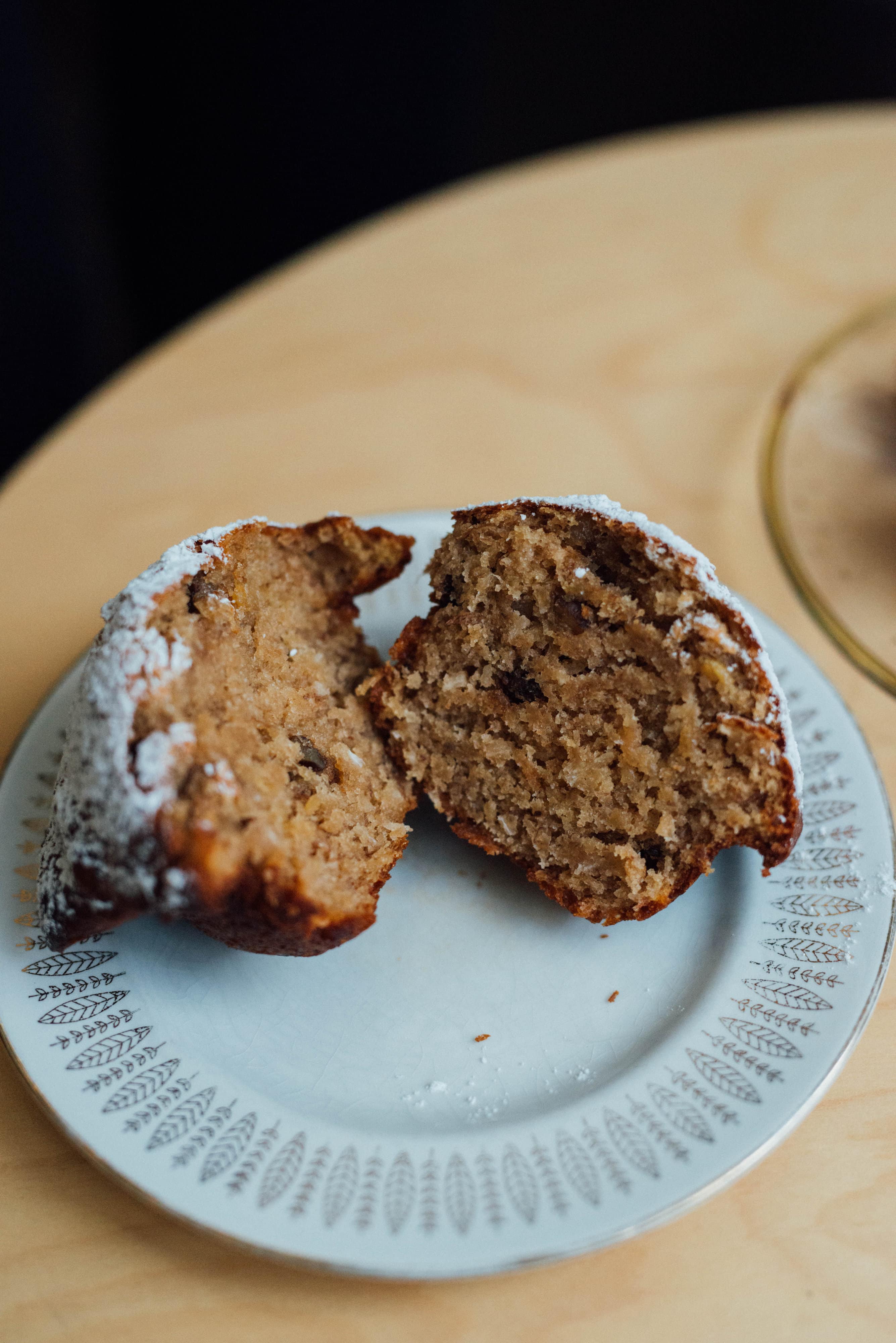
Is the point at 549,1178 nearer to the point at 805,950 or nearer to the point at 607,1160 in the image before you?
the point at 607,1160

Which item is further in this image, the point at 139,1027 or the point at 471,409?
the point at 471,409

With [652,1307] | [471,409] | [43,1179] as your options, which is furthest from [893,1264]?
[471,409]

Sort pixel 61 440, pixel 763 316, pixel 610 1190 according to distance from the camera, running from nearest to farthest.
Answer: pixel 610 1190 → pixel 61 440 → pixel 763 316

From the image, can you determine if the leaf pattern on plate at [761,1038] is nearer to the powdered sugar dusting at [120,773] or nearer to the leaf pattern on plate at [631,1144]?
the leaf pattern on plate at [631,1144]

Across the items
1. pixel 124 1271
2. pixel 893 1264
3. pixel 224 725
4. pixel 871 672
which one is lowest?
pixel 893 1264

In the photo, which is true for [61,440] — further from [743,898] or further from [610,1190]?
[610,1190]

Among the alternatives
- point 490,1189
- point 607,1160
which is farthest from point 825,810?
point 490,1189

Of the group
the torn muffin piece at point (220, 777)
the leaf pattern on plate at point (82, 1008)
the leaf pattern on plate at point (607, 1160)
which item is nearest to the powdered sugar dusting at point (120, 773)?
the torn muffin piece at point (220, 777)
